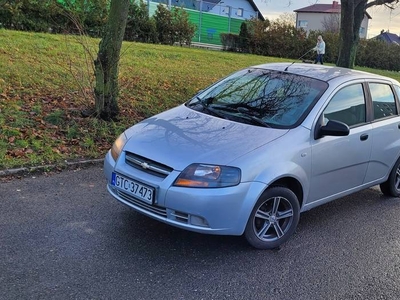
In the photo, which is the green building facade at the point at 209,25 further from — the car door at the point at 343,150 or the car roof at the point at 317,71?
the car door at the point at 343,150

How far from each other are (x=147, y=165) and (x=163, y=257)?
2.62ft

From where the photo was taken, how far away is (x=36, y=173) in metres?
5.55

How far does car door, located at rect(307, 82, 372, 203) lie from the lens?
4285mm

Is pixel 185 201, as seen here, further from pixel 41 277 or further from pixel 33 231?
pixel 33 231

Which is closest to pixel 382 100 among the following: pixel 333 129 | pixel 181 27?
pixel 333 129

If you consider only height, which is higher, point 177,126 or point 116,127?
→ point 177,126

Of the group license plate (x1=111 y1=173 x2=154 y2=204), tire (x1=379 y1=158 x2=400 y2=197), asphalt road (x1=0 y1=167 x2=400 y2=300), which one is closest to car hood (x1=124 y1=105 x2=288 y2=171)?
license plate (x1=111 y1=173 x2=154 y2=204)

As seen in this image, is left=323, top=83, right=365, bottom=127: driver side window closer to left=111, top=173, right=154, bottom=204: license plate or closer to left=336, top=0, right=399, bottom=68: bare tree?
left=111, top=173, right=154, bottom=204: license plate

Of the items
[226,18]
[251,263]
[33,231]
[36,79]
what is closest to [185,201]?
[251,263]

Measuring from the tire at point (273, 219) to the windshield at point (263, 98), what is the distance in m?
0.70

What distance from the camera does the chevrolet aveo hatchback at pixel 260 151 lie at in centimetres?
363

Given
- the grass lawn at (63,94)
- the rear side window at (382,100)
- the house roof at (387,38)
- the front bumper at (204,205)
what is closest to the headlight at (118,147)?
the front bumper at (204,205)

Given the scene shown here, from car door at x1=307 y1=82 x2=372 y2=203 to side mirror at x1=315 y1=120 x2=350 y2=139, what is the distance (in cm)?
7

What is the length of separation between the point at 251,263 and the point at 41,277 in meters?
1.71
